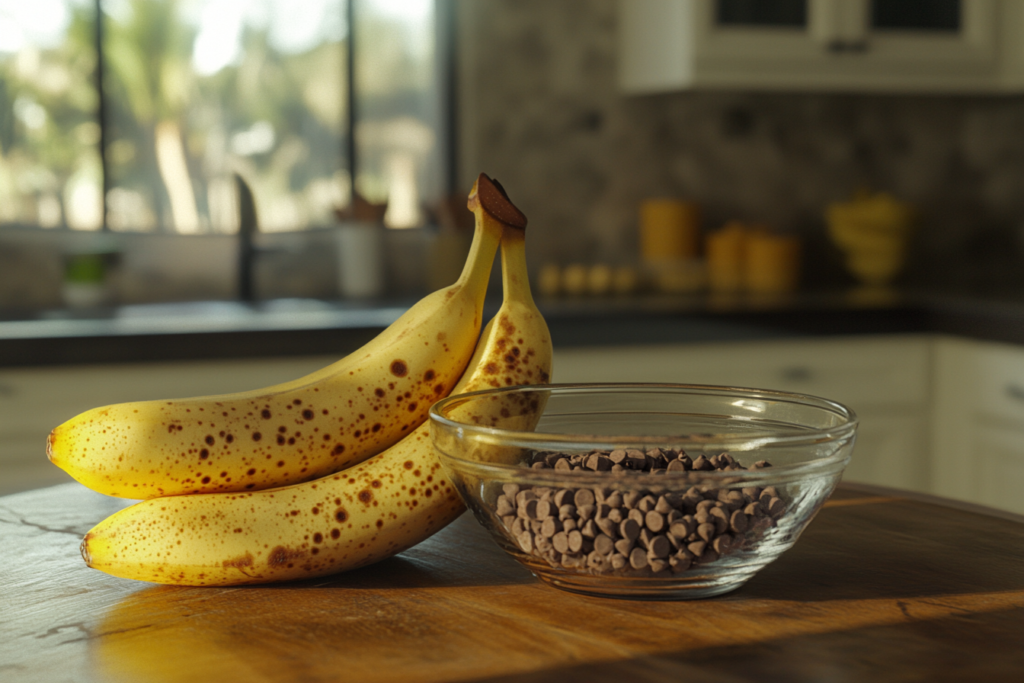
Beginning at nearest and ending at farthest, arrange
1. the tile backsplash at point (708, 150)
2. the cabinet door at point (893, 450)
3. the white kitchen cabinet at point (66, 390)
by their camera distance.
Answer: the white kitchen cabinet at point (66, 390), the cabinet door at point (893, 450), the tile backsplash at point (708, 150)

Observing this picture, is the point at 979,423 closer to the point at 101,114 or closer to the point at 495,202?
the point at 495,202

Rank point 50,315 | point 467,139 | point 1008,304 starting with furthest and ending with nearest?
point 467,139, point 50,315, point 1008,304

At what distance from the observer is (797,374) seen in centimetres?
247

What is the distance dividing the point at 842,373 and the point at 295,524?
1994 millimetres

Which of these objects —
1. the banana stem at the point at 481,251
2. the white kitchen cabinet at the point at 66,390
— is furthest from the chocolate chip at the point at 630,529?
the white kitchen cabinet at the point at 66,390

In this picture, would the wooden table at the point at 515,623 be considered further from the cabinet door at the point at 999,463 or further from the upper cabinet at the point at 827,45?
the upper cabinet at the point at 827,45

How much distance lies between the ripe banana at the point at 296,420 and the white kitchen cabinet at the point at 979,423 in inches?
71.4

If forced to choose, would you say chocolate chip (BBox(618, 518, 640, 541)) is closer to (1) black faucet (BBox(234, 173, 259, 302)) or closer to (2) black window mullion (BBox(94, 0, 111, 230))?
(1) black faucet (BBox(234, 173, 259, 302))

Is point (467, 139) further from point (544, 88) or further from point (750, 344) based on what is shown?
point (750, 344)

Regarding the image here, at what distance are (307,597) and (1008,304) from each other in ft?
6.75

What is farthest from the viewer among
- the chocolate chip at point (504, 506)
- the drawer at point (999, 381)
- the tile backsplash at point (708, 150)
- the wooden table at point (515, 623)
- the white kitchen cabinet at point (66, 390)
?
the tile backsplash at point (708, 150)

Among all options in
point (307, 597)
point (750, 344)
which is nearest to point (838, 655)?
point (307, 597)

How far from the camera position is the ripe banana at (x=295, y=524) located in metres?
0.74

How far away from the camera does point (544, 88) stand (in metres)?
3.11
